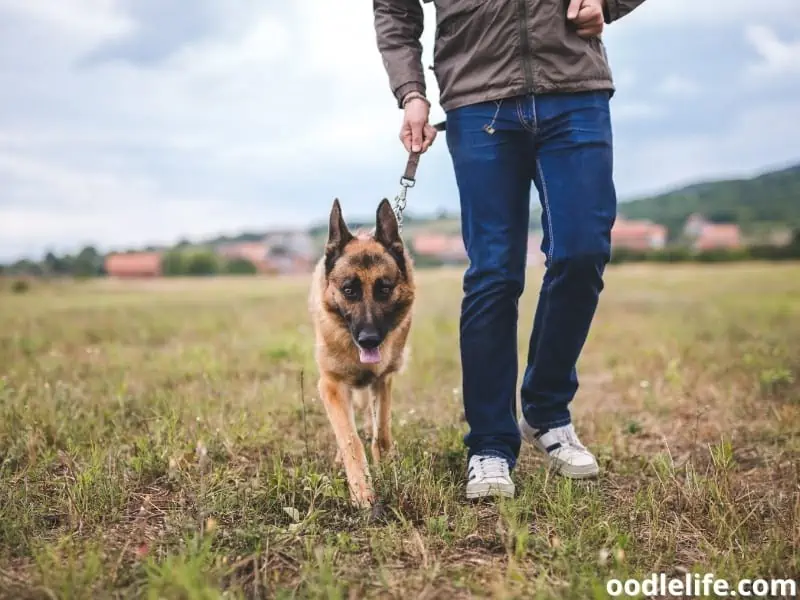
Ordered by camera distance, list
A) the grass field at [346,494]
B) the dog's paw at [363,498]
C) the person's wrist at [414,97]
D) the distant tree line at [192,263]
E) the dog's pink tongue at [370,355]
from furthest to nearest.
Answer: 1. the distant tree line at [192,263]
2. the dog's pink tongue at [370,355]
3. the person's wrist at [414,97]
4. the dog's paw at [363,498]
5. the grass field at [346,494]

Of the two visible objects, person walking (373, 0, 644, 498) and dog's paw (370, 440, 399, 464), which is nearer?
person walking (373, 0, 644, 498)

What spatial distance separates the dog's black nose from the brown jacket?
1206 millimetres

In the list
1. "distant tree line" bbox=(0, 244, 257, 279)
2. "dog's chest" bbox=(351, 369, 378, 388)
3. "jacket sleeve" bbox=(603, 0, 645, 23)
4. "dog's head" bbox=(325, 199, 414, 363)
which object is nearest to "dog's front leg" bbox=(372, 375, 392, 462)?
"dog's chest" bbox=(351, 369, 378, 388)

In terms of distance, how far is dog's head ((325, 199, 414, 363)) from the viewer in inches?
149

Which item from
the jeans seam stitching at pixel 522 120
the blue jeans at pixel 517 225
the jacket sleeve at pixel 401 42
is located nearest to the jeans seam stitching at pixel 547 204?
the blue jeans at pixel 517 225

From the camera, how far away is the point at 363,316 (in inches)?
149

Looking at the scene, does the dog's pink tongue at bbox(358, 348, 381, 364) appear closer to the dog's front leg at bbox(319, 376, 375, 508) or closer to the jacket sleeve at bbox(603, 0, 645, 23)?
the dog's front leg at bbox(319, 376, 375, 508)

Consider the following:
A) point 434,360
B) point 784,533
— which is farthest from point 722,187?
point 784,533

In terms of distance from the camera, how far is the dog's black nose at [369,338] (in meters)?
3.69

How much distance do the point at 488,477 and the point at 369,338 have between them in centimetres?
95

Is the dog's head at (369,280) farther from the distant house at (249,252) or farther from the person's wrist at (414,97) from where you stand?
the distant house at (249,252)

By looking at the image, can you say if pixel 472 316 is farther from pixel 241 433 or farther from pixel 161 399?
pixel 161 399

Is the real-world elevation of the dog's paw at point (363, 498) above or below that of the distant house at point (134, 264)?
below

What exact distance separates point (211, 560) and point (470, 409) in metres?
1.58
